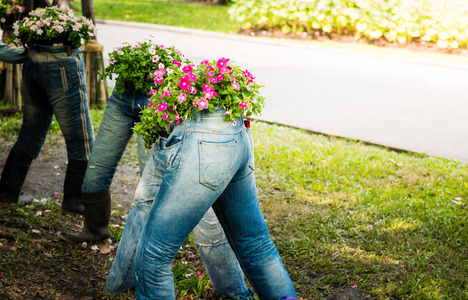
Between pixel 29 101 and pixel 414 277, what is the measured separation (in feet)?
10.2

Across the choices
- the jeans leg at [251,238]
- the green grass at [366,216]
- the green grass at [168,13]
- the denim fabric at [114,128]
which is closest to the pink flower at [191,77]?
the jeans leg at [251,238]

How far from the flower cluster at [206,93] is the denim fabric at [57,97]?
1.74 m

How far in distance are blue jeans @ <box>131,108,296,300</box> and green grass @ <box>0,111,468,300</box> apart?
2.92 feet

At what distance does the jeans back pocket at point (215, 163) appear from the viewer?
258 centimetres

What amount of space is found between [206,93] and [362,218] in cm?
272

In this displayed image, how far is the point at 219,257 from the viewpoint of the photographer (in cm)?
344

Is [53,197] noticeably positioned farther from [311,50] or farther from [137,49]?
[311,50]

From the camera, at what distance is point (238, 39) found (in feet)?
49.2

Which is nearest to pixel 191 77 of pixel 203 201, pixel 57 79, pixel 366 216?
pixel 203 201

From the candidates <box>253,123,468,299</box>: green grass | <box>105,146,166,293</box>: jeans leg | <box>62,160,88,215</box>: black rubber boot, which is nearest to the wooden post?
<box>253,123,468,299</box>: green grass

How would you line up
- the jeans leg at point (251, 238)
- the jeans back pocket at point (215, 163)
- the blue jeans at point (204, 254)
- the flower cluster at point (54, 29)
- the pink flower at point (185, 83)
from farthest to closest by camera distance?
the flower cluster at point (54, 29), the blue jeans at point (204, 254), the jeans leg at point (251, 238), the pink flower at point (185, 83), the jeans back pocket at point (215, 163)

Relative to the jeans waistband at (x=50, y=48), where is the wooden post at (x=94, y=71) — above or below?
below

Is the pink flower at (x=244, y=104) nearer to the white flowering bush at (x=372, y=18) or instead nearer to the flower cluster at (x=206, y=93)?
the flower cluster at (x=206, y=93)

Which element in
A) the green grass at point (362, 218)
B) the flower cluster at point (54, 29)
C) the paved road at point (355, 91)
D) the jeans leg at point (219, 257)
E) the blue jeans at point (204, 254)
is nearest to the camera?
the blue jeans at point (204, 254)
